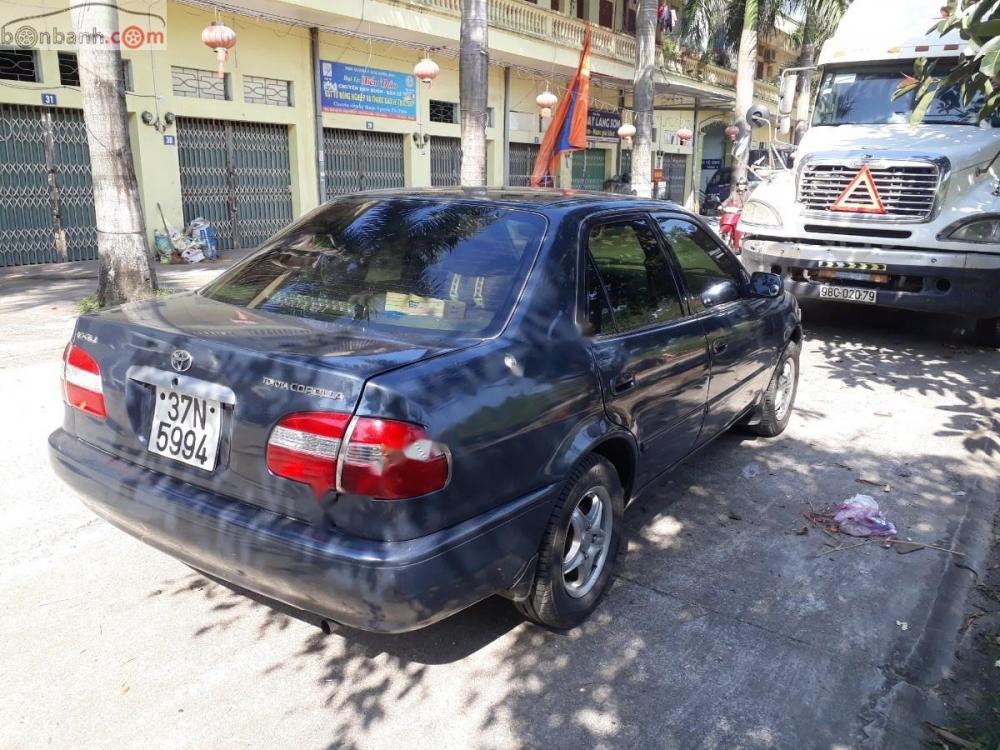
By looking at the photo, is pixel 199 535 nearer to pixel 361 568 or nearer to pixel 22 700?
pixel 361 568

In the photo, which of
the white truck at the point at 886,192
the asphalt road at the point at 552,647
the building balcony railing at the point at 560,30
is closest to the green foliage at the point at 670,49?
the building balcony railing at the point at 560,30

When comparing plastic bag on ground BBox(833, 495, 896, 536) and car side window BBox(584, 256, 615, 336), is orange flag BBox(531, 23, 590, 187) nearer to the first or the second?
plastic bag on ground BBox(833, 495, 896, 536)

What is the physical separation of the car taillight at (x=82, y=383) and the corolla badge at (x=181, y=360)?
1.44 ft

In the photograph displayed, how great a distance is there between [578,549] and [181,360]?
5.34 feet

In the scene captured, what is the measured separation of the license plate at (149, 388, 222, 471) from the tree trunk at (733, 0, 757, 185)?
16.4 m

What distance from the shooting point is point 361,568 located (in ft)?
7.66

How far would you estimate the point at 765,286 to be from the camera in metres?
4.73

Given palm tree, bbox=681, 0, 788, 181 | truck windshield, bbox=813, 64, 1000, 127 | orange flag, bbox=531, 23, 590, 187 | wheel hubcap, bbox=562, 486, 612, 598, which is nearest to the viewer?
wheel hubcap, bbox=562, 486, 612, 598

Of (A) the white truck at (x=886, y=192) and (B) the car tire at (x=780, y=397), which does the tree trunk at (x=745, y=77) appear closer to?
(A) the white truck at (x=886, y=192)

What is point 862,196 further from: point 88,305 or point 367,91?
point 367,91

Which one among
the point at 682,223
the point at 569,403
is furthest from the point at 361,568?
the point at 682,223

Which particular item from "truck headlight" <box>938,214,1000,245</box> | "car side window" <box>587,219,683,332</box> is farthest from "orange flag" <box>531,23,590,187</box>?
"car side window" <box>587,219,683,332</box>

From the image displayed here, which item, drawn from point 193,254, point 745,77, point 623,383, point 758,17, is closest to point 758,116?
point 623,383

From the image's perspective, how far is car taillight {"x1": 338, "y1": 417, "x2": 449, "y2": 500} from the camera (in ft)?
7.61
